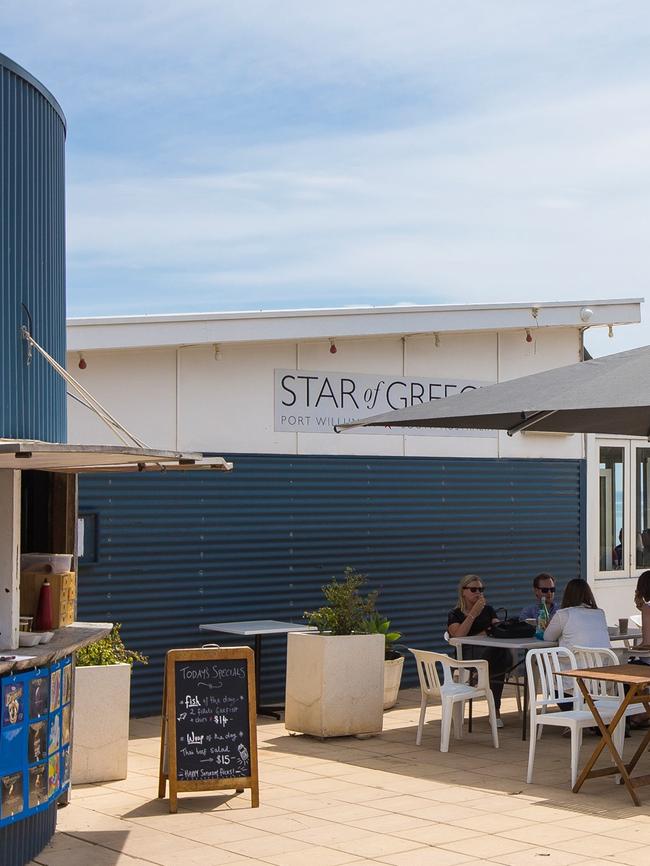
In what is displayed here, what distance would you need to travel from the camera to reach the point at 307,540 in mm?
11891

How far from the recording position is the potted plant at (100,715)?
8062 millimetres

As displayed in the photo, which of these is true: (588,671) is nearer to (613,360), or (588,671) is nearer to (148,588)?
(613,360)

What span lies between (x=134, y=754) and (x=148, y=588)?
1929 mm

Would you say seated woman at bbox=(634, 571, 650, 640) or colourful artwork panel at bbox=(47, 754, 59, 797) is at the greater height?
seated woman at bbox=(634, 571, 650, 640)

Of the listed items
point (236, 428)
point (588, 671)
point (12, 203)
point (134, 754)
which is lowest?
point (134, 754)

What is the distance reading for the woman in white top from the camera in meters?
9.45

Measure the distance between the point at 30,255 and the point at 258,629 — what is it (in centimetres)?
489

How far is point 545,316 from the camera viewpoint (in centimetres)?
1315

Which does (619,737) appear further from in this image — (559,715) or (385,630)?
(385,630)

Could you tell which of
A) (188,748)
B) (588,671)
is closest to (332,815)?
(188,748)

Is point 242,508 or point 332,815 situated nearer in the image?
point 332,815

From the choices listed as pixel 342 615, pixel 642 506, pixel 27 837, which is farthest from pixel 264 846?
pixel 642 506

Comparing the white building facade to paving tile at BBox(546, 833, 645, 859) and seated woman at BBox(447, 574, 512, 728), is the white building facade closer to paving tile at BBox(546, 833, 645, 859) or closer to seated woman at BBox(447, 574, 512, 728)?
seated woman at BBox(447, 574, 512, 728)

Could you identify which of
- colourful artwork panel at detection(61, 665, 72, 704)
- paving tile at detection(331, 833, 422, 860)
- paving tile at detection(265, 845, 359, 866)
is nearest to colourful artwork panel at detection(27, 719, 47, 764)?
colourful artwork panel at detection(61, 665, 72, 704)
